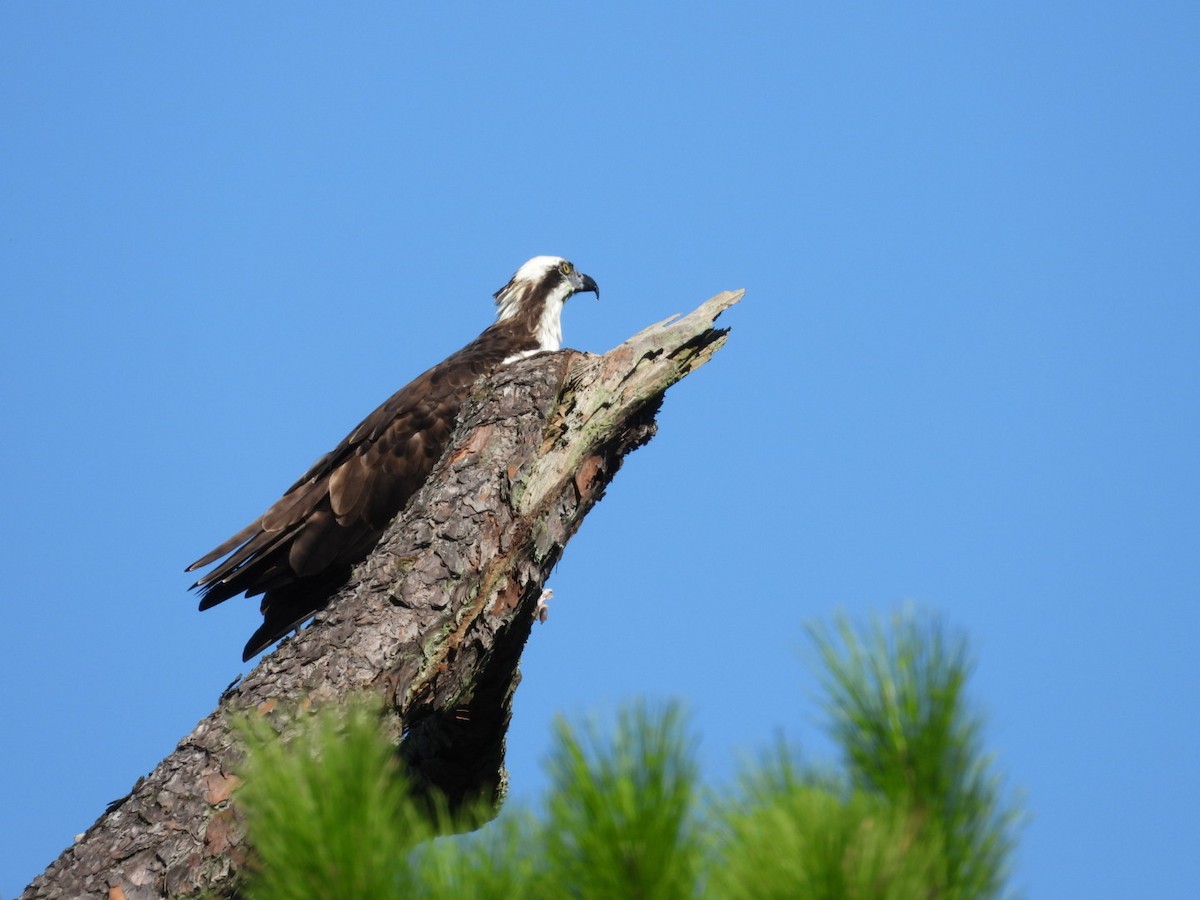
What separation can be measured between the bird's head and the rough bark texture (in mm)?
2982

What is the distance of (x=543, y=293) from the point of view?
884 cm

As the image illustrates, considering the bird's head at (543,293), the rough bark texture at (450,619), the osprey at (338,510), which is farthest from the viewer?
the bird's head at (543,293)

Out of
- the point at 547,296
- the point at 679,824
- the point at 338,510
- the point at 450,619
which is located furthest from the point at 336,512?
the point at 679,824

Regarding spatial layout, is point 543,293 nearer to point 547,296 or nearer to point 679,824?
point 547,296

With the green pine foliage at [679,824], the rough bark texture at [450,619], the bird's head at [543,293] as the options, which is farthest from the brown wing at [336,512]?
the green pine foliage at [679,824]

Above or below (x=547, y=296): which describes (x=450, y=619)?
below

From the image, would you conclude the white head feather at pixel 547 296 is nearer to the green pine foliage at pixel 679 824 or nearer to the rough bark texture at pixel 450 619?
the rough bark texture at pixel 450 619

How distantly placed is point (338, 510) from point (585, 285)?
11.6 feet

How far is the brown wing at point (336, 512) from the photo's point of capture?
6.23 meters

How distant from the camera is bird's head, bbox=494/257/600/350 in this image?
8586mm

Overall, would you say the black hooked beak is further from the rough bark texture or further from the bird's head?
the rough bark texture

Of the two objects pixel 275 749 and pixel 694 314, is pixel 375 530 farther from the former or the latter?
pixel 275 749

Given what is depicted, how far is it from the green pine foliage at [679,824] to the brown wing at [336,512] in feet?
14.4

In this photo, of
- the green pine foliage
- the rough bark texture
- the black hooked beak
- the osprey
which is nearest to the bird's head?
the black hooked beak
